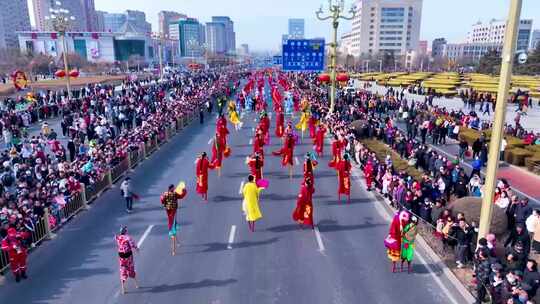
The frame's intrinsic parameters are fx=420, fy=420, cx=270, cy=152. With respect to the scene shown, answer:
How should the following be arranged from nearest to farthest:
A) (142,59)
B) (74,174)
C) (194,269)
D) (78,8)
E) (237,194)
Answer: (194,269), (74,174), (237,194), (142,59), (78,8)

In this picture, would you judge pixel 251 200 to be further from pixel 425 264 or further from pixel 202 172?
pixel 425 264

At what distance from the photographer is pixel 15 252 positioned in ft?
30.6

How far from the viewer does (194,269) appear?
9859 mm

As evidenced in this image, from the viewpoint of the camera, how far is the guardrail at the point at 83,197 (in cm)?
1111

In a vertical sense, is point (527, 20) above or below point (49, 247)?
above

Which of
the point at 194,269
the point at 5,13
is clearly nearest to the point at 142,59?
the point at 5,13

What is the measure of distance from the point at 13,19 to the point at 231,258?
201 meters

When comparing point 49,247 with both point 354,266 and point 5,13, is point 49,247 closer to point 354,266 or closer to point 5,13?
point 354,266

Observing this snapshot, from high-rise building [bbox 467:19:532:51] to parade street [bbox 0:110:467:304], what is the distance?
5954 inches

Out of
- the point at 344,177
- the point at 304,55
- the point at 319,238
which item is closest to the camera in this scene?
the point at 319,238

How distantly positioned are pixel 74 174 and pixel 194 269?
22.2 feet

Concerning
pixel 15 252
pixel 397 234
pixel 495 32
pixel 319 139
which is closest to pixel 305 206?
pixel 397 234

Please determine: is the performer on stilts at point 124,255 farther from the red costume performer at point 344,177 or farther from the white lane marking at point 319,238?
the red costume performer at point 344,177

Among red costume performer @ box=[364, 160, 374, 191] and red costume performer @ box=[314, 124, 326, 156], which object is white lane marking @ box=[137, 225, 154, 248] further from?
red costume performer @ box=[314, 124, 326, 156]
